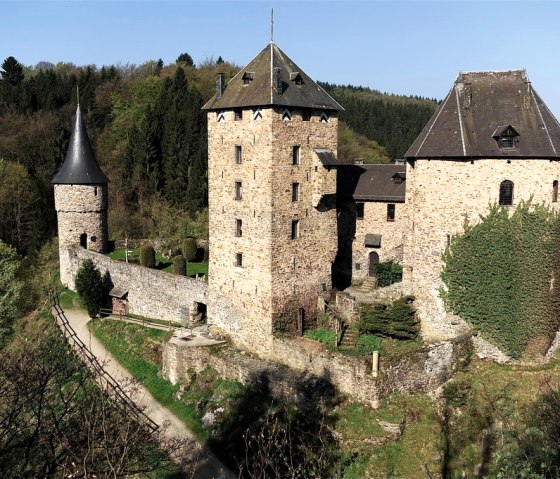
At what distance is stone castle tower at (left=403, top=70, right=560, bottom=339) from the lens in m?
21.0

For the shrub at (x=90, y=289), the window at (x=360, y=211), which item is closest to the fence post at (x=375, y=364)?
the window at (x=360, y=211)

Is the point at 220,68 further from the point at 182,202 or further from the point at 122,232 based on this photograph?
the point at 122,232

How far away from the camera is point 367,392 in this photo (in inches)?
775

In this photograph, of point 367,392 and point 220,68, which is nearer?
point 367,392

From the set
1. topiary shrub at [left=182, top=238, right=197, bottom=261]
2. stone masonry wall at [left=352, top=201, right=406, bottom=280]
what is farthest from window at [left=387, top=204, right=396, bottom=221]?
topiary shrub at [left=182, top=238, right=197, bottom=261]

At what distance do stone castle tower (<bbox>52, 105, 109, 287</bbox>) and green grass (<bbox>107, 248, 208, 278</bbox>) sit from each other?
6.85 ft

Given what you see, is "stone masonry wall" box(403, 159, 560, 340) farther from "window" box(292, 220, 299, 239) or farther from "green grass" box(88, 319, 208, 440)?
"green grass" box(88, 319, 208, 440)

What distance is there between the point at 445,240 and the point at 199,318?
12127 millimetres

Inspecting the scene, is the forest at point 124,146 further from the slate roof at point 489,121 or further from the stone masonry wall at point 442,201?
the slate roof at point 489,121

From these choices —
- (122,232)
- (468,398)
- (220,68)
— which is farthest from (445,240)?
(220,68)

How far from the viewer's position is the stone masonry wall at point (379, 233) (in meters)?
28.8

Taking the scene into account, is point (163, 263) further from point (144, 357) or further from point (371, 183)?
point (371, 183)

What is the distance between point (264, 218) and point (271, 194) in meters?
0.99

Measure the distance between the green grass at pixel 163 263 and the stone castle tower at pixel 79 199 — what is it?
6.85 feet
